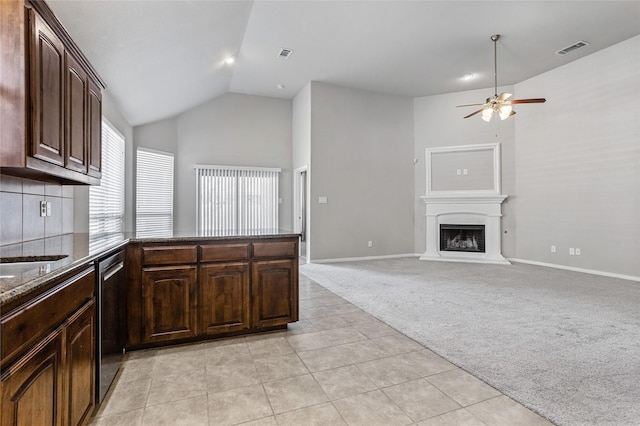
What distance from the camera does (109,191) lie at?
4.41m

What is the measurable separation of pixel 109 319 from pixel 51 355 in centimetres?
88

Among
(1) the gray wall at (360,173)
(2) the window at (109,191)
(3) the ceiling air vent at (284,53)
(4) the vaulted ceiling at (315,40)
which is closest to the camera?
(4) the vaulted ceiling at (315,40)

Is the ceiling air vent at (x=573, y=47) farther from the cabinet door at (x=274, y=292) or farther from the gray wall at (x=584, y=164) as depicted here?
the cabinet door at (x=274, y=292)

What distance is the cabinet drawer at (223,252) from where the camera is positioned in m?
2.61

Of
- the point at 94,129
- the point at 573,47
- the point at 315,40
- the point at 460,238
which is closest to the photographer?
the point at 94,129

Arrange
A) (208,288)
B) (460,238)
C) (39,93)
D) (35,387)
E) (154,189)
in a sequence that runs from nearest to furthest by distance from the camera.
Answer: (35,387), (39,93), (208,288), (154,189), (460,238)

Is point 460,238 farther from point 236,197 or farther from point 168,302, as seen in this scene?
point 168,302

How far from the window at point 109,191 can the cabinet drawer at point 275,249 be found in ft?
7.24

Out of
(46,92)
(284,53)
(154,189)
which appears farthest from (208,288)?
(154,189)

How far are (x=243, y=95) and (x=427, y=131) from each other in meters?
4.15

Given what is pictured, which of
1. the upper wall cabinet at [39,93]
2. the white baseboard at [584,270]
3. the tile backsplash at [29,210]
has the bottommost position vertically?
the white baseboard at [584,270]

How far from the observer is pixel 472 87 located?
21.8 feet

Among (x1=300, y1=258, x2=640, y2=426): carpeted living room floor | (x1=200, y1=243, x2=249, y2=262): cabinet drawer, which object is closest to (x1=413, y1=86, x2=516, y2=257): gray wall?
(x1=300, y1=258, x2=640, y2=426): carpeted living room floor

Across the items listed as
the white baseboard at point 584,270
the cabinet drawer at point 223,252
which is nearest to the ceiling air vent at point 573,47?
the white baseboard at point 584,270
